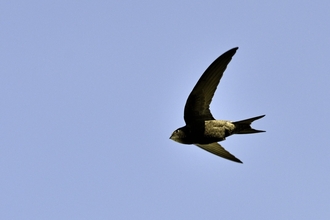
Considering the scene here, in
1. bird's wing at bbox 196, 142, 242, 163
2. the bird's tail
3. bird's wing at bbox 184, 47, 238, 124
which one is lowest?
bird's wing at bbox 196, 142, 242, 163

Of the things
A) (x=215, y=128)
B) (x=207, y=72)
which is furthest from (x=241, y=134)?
(x=207, y=72)

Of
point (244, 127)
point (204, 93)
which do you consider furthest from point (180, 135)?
point (244, 127)

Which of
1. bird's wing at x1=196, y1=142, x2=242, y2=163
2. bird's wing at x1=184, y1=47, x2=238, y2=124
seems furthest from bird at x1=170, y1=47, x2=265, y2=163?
bird's wing at x1=196, y1=142, x2=242, y2=163

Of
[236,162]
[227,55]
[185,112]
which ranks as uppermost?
[227,55]

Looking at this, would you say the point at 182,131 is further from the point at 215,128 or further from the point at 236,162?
the point at 236,162

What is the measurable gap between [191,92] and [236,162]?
2.69m

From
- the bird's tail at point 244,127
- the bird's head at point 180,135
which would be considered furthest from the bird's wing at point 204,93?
the bird's tail at point 244,127

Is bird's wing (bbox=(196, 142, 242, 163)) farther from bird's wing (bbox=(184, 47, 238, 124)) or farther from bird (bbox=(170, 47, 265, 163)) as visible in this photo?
bird's wing (bbox=(184, 47, 238, 124))

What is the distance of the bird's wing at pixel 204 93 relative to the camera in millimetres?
15391

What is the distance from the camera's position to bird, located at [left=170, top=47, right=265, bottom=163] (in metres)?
15.5

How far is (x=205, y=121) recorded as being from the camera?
1569 cm

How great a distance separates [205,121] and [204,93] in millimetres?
715

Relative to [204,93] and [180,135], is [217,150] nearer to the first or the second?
[180,135]

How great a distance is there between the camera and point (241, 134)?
15953 millimetres
